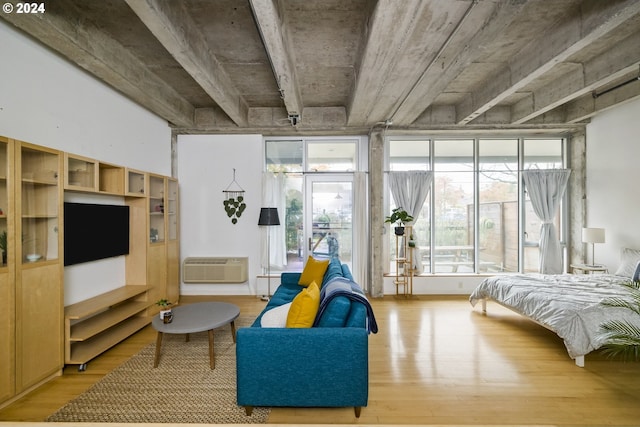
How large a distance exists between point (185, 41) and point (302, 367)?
2822mm

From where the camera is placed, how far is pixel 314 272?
3.71m

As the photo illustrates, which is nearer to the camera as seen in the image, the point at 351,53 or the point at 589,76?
the point at 351,53

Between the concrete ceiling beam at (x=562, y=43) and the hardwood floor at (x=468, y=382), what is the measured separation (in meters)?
2.95

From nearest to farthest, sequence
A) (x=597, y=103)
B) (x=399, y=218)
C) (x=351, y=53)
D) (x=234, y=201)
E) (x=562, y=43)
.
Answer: (x=562, y=43)
(x=351, y=53)
(x=597, y=103)
(x=399, y=218)
(x=234, y=201)

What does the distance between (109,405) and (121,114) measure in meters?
3.24

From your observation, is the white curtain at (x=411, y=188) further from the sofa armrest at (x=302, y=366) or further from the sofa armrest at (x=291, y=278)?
the sofa armrest at (x=302, y=366)

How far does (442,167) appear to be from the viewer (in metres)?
5.30

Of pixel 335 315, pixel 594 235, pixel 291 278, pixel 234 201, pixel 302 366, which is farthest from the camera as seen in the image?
pixel 234 201

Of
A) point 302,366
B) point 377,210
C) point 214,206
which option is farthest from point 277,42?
point 214,206

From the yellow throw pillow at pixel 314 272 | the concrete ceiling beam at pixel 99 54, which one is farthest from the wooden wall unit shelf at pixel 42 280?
the yellow throw pillow at pixel 314 272

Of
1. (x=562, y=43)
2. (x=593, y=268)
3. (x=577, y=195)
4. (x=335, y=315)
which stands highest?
(x=562, y=43)

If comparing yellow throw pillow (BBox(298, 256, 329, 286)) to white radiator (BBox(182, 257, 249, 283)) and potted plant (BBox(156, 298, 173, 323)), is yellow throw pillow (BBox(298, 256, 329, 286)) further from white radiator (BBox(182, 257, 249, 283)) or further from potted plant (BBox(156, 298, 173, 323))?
potted plant (BBox(156, 298, 173, 323))

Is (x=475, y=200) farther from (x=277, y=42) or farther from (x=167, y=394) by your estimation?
(x=167, y=394)

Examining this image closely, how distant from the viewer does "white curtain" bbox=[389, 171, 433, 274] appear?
5145 mm
